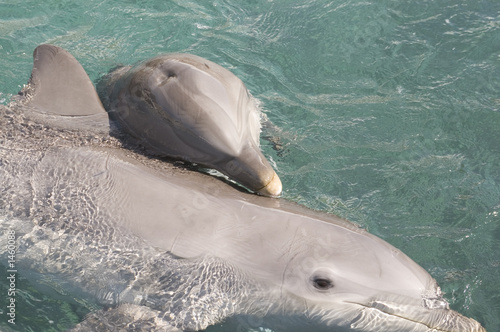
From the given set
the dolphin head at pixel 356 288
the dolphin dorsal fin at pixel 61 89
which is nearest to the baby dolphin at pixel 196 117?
the dolphin dorsal fin at pixel 61 89

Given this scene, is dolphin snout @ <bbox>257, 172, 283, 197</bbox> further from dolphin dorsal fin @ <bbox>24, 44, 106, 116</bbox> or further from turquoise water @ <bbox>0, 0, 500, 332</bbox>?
dolphin dorsal fin @ <bbox>24, 44, 106, 116</bbox>

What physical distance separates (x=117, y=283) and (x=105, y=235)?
393 millimetres

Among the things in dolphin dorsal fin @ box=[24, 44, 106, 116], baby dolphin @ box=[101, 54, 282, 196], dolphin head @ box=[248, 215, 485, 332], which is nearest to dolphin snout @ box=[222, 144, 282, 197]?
baby dolphin @ box=[101, 54, 282, 196]

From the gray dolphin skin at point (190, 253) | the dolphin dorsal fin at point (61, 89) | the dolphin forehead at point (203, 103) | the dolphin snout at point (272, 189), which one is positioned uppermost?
the dolphin forehead at point (203, 103)

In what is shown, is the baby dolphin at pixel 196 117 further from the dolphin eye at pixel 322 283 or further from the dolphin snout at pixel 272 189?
the dolphin eye at pixel 322 283

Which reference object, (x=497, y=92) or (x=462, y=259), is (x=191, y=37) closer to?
(x=497, y=92)

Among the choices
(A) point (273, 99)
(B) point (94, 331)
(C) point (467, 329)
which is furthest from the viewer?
(A) point (273, 99)

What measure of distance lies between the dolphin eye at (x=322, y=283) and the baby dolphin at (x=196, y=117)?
883mm

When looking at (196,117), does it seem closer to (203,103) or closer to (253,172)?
(203,103)

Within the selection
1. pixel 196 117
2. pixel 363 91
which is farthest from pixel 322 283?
pixel 363 91

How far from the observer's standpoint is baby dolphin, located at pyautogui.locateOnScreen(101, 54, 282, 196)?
16.1 ft

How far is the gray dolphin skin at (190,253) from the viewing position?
170 inches

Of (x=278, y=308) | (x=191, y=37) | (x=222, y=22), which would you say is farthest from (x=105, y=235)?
(x=222, y=22)

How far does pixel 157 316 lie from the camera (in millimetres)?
4496
